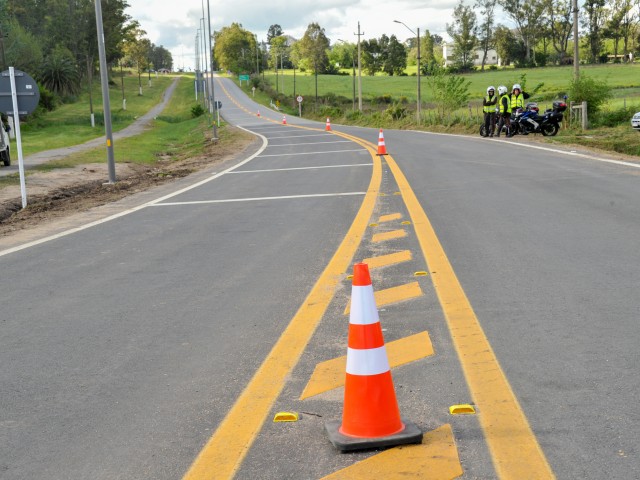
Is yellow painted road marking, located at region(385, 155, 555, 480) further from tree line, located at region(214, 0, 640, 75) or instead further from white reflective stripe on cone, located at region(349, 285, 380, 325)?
tree line, located at region(214, 0, 640, 75)

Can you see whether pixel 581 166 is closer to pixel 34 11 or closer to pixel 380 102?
pixel 380 102

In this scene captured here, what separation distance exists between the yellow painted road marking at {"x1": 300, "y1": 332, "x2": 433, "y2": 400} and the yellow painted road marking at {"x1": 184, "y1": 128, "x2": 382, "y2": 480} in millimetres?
169

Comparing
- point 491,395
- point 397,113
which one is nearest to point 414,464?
point 491,395

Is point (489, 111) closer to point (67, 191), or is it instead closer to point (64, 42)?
point (67, 191)

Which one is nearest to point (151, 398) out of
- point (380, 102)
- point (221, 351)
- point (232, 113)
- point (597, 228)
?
point (221, 351)

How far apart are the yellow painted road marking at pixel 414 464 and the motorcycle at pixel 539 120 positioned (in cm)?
2596

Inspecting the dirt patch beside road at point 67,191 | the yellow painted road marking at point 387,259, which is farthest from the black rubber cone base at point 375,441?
the dirt patch beside road at point 67,191

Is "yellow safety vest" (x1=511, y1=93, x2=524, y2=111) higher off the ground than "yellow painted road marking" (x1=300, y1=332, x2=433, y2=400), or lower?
higher

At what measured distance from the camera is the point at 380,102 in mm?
92812

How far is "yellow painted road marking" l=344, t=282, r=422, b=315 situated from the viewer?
5.90 m

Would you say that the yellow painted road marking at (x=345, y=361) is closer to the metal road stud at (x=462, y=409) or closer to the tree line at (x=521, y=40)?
the metal road stud at (x=462, y=409)

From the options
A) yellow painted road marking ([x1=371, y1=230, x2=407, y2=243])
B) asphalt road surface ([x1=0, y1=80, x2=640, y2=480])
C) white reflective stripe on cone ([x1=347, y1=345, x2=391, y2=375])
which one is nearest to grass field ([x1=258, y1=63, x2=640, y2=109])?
yellow painted road marking ([x1=371, y1=230, x2=407, y2=243])

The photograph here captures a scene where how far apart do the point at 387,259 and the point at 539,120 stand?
2224cm

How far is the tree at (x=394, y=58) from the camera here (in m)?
164
